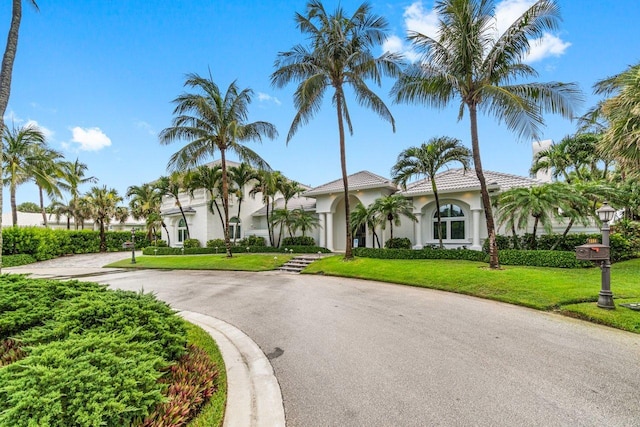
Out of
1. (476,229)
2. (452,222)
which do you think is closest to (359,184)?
(452,222)

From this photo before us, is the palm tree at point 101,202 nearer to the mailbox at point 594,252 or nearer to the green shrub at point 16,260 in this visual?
the green shrub at point 16,260

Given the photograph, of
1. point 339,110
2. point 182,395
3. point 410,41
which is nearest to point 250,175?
point 339,110

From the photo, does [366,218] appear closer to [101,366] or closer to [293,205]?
[293,205]

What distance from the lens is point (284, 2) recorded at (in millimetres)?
13719

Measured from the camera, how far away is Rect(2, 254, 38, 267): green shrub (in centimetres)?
2084

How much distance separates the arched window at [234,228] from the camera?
86.9 ft

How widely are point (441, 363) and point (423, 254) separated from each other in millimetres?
12237

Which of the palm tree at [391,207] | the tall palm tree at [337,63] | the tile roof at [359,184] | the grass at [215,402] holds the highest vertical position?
the tall palm tree at [337,63]

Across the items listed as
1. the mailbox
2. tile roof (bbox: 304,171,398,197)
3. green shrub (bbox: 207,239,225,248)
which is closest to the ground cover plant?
the mailbox

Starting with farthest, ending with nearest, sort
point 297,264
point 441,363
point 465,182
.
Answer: point 297,264
point 465,182
point 441,363

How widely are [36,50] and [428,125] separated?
58.2ft

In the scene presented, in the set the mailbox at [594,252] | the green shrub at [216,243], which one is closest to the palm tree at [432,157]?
the mailbox at [594,252]

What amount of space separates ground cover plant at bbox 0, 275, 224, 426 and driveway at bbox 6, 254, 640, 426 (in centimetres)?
126

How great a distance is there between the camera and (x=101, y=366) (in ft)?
8.69
